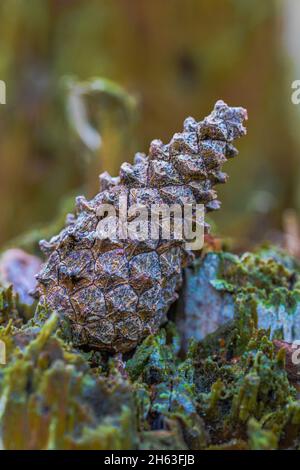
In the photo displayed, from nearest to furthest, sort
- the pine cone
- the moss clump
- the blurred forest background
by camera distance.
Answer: the moss clump, the pine cone, the blurred forest background

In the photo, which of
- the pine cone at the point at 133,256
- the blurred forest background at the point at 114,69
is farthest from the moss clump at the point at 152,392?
the blurred forest background at the point at 114,69

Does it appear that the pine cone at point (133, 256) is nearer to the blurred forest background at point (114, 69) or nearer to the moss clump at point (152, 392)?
the moss clump at point (152, 392)

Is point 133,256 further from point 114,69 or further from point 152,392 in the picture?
point 114,69

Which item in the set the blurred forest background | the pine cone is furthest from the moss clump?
the blurred forest background

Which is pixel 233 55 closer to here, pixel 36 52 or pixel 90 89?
pixel 36 52

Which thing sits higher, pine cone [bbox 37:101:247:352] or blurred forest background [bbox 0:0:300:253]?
blurred forest background [bbox 0:0:300:253]

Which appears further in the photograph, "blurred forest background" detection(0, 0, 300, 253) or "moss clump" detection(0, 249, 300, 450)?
"blurred forest background" detection(0, 0, 300, 253)

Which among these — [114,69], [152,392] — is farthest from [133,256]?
[114,69]

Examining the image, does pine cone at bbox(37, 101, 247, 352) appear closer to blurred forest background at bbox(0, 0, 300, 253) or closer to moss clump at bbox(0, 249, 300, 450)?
moss clump at bbox(0, 249, 300, 450)
